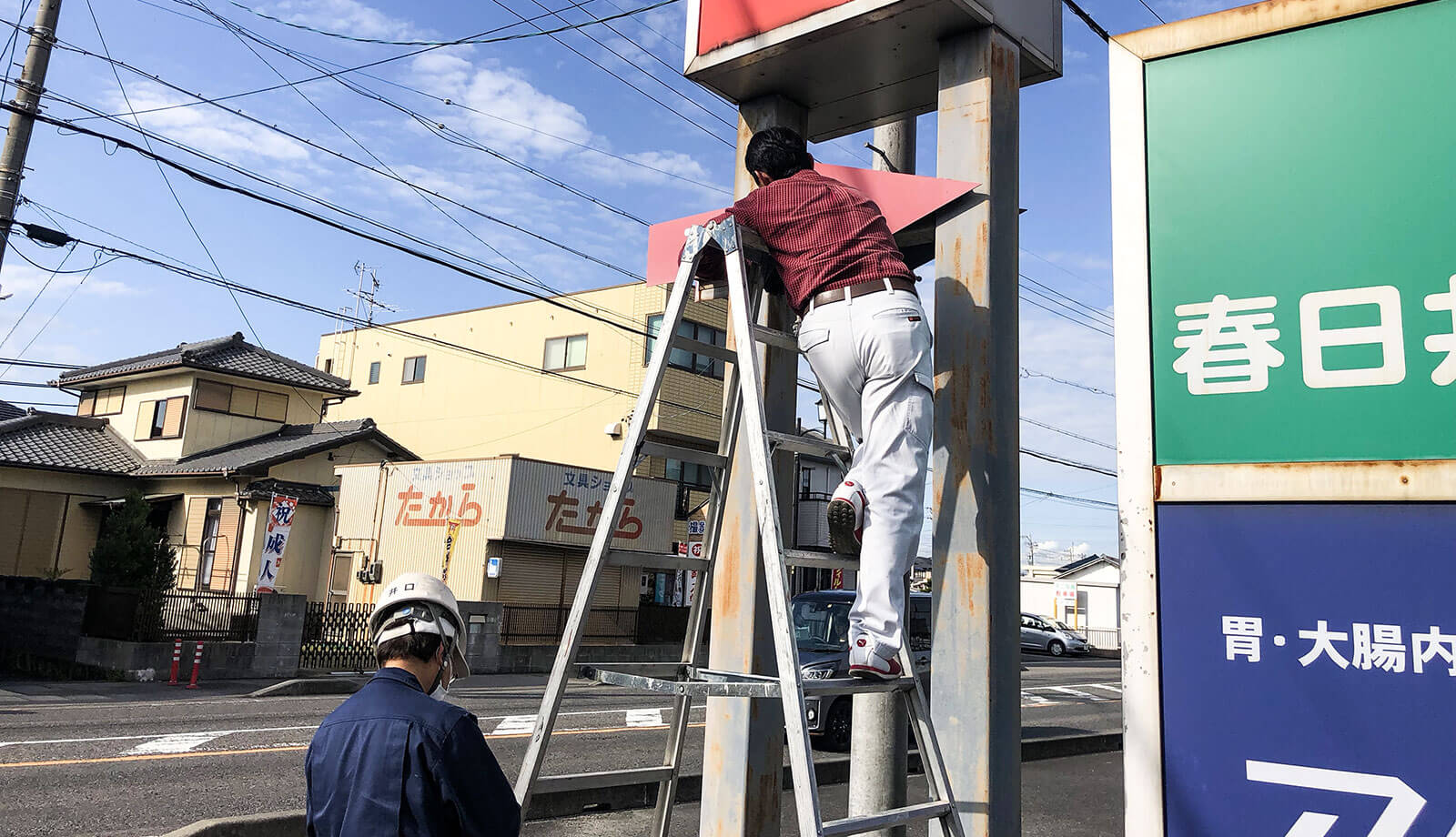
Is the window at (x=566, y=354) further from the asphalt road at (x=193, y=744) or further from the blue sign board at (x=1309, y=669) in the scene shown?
the blue sign board at (x=1309, y=669)

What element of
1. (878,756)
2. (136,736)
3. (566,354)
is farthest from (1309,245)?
(566,354)

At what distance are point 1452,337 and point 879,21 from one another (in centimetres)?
209

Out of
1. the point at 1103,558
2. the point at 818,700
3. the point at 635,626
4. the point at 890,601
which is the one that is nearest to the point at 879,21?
the point at 890,601

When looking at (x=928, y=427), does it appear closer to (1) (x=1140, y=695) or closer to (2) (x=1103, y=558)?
(1) (x=1140, y=695)

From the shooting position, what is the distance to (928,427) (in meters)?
2.78

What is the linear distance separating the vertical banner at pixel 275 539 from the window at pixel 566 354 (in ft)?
44.9

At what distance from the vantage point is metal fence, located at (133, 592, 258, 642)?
56.3 feet

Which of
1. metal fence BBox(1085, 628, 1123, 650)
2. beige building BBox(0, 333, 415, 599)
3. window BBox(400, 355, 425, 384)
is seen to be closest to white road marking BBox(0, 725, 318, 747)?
beige building BBox(0, 333, 415, 599)

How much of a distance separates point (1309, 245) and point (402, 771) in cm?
227

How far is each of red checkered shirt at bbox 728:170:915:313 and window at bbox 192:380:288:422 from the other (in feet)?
91.8

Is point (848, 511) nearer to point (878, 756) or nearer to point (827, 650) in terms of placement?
point (878, 756)

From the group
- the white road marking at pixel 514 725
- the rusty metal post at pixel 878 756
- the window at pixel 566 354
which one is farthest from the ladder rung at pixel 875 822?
the window at pixel 566 354

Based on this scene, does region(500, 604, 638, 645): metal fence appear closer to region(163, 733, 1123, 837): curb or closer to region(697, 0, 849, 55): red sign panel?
region(163, 733, 1123, 837): curb

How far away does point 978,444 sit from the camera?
3002 millimetres
